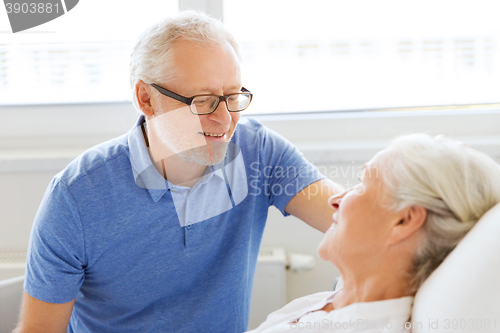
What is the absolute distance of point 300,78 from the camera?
69.6 inches

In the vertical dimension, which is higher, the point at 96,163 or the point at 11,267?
the point at 96,163

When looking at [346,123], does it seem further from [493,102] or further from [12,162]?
[12,162]

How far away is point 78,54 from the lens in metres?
1.76

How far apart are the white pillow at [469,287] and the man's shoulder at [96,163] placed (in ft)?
2.58

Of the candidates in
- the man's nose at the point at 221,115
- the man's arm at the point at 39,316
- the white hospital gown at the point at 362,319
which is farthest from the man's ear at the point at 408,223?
the man's arm at the point at 39,316

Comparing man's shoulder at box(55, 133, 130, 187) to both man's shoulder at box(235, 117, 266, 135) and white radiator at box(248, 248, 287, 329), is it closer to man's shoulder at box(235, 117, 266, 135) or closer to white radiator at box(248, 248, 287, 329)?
man's shoulder at box(235, 117, 266, 135)

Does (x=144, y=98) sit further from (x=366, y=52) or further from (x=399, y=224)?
(x=366, y=52)

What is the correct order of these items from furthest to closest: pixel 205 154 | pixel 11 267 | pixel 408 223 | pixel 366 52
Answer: pixel 366 52 → pixel 11 267 → pixel 205 154 → pixel 408 223

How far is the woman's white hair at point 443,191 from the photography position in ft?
2.39

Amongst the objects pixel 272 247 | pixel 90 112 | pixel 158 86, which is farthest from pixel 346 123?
pixel 90 112

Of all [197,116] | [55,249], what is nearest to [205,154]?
[197,116]

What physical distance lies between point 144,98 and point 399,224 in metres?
0.76

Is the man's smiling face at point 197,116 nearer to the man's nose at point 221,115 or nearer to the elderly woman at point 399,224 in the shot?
the man's nose at point 221,115

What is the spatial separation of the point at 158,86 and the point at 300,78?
786mm
